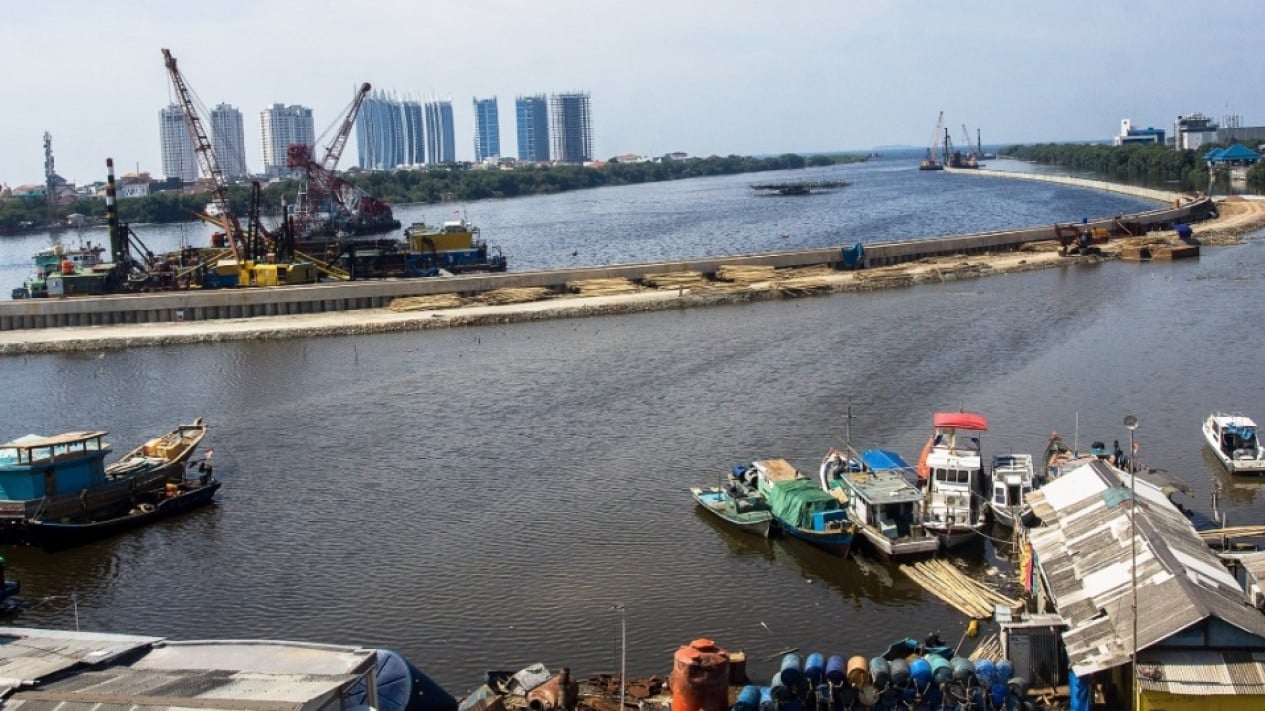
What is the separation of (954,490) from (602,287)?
29054mm

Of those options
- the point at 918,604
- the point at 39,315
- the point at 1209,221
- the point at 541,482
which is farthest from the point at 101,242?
the point at 918,604

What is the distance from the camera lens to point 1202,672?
11.7 meters

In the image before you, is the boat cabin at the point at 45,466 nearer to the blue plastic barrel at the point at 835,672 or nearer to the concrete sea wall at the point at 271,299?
the blue plastic barrel at the point at 835,672

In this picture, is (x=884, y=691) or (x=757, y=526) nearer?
(x=884, y=691)

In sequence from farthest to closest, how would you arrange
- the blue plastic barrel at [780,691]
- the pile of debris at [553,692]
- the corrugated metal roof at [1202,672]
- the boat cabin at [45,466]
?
the boat cabin at [45,466], the pile of debris at [553,692], the blue plastic barrel at [780,691], the corrugated metal roof at [1202,672]

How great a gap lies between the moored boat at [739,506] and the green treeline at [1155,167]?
80.0 metres

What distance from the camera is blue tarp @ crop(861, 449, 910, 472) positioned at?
20891mm

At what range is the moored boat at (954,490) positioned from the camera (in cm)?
1870

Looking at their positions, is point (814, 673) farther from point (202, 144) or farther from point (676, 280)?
point (202, 144)

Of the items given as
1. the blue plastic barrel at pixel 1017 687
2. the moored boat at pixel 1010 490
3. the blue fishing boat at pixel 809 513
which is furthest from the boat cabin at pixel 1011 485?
the blue plastic barrel at pixel 1017 687

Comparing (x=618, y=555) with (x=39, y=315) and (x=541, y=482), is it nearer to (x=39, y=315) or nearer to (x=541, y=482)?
(x=541, y=482)

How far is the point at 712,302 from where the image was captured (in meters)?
45.0

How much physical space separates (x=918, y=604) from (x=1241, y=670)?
5.66 meters

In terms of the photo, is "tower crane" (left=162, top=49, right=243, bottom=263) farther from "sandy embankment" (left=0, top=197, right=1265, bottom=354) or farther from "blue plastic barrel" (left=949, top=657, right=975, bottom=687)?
"blue plastic barrel" (left=949, top=657, right=975, bottom=687)
